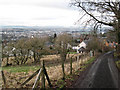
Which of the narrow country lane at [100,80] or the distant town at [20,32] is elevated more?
the distant town at [20,32]

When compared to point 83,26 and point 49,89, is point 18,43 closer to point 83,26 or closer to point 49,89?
point 83,26

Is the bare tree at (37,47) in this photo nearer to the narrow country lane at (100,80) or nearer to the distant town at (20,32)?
the distant town at (20,32)

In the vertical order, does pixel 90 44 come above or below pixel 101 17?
below

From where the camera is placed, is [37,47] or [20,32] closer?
[20,32]

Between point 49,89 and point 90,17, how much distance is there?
944 centimetres

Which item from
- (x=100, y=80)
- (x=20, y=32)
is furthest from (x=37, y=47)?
(x=100, y=80)

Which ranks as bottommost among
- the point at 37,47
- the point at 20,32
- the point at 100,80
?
the point at 37,47

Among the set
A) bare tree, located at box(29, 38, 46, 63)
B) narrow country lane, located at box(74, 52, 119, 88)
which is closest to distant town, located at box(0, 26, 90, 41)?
bare tree, located at box(29, 38, 46, 63)

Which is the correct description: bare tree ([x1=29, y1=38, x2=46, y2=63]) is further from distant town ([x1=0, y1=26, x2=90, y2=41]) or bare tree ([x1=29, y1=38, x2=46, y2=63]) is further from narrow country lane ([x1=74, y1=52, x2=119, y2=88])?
narrow country lane ([x1=74, y1=52, x2=119, y2=88])

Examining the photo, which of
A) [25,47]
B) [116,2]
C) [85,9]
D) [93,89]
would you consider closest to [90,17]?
[85,9]

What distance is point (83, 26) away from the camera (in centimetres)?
1384

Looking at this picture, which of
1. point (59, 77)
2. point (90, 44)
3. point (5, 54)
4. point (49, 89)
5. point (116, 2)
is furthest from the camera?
point (90, 44)

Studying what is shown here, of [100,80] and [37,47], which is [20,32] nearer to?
[37,47]

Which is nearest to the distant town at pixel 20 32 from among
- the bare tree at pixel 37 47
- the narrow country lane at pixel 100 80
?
the bare tree at pixel 37 47
